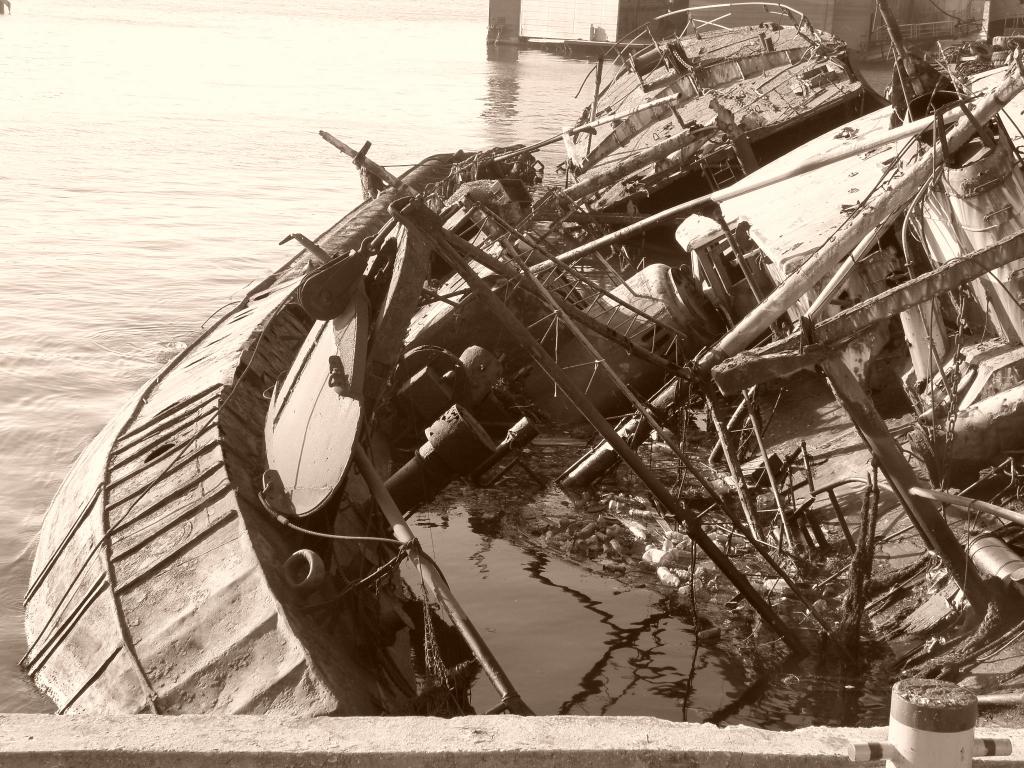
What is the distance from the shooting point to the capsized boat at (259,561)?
25.6ft

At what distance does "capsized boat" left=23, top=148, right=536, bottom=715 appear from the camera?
779cm

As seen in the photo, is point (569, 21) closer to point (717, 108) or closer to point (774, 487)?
point (717, 108)

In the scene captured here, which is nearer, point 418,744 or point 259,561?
point 418,744

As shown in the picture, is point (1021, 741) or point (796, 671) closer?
point (1021, 741)

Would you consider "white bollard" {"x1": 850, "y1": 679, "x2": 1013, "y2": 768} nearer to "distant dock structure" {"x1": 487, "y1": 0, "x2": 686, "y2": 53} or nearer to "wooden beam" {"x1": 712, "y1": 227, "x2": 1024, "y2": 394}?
"wooden beam" {"x1": 712, "y1": 227, "x2": 1024, "y2": 394}

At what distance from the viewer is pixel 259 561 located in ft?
27.7

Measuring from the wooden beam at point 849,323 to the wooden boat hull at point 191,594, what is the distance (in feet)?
10.5

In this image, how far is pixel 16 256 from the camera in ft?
91.5

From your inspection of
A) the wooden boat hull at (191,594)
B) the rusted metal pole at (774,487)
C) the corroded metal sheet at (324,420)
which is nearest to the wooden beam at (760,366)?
the rusted metal pole at (774,487)

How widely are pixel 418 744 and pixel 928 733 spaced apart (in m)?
1.89

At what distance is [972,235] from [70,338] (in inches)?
680

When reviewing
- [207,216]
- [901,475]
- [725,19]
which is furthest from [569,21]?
[901,475]

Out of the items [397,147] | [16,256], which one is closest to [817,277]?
[16,256]

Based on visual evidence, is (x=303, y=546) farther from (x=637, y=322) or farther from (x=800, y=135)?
(x=800, y=135)
